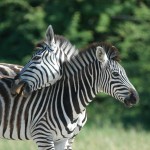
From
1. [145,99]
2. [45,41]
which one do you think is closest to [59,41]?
[45,41]

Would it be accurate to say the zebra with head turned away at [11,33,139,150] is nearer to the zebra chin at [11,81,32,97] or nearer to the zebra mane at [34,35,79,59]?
the zebra mane at [34,35,79,59]

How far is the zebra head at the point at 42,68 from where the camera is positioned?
8531mm

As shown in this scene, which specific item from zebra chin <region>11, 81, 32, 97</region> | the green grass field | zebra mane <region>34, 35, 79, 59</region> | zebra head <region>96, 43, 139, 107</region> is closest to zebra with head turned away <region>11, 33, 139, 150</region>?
zebra head <region>96, 43, 139, 107</region>

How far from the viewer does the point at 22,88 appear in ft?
28.1

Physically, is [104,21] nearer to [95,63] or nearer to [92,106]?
[92,106]

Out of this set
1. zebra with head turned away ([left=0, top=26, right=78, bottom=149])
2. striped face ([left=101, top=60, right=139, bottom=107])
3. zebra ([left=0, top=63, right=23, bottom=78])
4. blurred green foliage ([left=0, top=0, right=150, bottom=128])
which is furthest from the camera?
blurred green foliage ([left=0, top=0, right=150, bottom=128])

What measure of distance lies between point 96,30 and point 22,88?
13.6m

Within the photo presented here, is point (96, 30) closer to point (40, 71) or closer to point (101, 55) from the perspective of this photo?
point (101, 55)

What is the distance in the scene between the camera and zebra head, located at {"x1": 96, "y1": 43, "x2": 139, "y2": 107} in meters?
8.78

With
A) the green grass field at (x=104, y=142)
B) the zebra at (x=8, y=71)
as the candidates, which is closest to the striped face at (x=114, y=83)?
the zebra at (x=8, y=71)

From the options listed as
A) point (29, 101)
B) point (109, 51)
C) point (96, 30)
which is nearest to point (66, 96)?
point (29, 101)

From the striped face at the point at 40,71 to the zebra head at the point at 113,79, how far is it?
57 cm

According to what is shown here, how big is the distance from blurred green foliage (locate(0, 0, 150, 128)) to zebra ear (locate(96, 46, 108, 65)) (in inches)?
475

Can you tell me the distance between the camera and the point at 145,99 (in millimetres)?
21219
